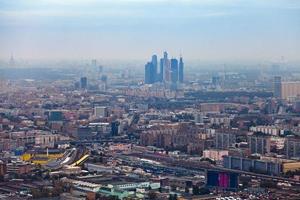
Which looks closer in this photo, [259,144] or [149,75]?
[259,144]

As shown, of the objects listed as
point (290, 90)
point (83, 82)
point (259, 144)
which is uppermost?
point (83, 82)

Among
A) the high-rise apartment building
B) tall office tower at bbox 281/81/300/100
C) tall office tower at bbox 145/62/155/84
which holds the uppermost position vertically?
tall office tower at bbox 145/62/155/84

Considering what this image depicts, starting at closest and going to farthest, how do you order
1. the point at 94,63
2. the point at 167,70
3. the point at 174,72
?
1. the point at 94,63
2. the point at 174,72
3. the point at 167,70

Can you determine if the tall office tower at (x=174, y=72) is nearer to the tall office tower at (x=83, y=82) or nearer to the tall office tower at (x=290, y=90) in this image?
the tall office tower at (x=83, y=82)

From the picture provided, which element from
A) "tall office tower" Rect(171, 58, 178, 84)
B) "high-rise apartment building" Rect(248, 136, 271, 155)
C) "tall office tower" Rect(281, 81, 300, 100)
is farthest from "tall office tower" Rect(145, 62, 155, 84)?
"high-rise apartment building" Rect(248, 136, 271, 155)

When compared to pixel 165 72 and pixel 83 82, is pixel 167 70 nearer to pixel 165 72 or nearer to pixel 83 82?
pixel 165 72

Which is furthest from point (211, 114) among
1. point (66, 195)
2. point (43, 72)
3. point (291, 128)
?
point (66, 195)

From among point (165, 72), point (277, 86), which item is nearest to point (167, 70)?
point (165, 72)

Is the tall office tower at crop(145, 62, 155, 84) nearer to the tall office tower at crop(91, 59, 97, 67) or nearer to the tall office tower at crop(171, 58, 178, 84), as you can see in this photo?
the tall office tower at crop(171, 58, 178, 84)
